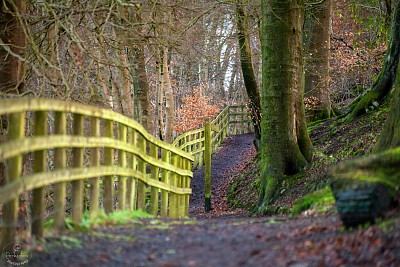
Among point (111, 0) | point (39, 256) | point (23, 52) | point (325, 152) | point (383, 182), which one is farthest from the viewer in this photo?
point (325, 152)

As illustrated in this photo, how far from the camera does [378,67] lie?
65.8 ft

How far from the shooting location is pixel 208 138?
16094 mm

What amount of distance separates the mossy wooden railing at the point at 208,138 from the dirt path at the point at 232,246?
8.87m

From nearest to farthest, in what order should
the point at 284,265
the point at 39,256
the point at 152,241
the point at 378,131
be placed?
the point at 284,265
the point at 39,256
the point at 152,241
the point at 378,131

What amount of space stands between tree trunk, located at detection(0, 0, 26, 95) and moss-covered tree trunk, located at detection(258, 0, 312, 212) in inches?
192

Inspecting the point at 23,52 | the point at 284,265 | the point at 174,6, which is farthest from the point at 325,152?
the point at 284,265

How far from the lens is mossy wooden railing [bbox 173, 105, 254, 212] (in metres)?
15.9

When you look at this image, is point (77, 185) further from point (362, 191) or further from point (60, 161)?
point (362, 191)

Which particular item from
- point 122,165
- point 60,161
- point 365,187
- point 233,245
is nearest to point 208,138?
point 122,165

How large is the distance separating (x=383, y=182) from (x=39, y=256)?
3.16m

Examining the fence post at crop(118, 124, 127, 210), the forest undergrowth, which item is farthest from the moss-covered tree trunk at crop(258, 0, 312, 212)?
the fence post at crop(118, 124, 127, 210)

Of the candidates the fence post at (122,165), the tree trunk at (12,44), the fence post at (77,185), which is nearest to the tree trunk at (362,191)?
the fence post at (77,185)

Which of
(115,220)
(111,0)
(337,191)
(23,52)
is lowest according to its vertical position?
(115,220)

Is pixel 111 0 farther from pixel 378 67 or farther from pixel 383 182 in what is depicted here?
pixel 378 67
